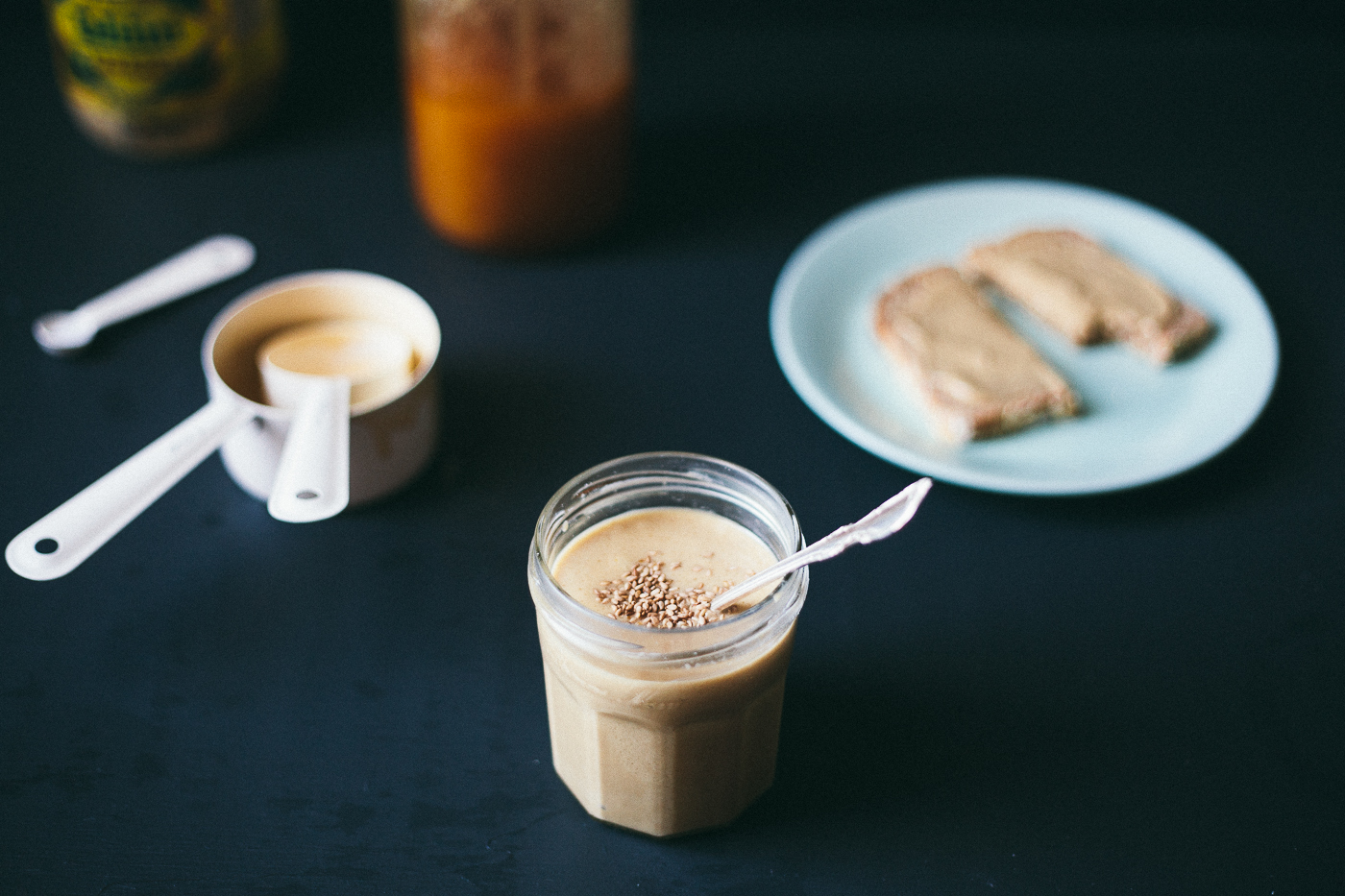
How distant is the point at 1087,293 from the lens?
1.33m

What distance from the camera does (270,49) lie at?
1528 millimetres

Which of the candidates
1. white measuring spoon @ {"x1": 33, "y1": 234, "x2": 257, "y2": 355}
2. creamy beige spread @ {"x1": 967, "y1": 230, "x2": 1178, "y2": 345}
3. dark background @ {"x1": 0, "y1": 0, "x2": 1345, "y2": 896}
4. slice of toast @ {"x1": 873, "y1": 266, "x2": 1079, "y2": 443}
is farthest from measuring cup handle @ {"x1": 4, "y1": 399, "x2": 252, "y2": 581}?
creamy beige spread @ {"x1": 967, "y1": 230, "x2": 1178, "y2": 345}

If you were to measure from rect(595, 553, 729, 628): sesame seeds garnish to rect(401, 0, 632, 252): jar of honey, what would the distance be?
0.64 meters

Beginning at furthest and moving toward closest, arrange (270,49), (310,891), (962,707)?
(270,49)
(962,707)
(310,891)

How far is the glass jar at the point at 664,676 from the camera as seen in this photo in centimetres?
75

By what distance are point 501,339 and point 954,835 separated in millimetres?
734

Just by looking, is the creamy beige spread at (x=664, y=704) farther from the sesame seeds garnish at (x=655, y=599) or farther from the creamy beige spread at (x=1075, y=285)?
the creamy beige spread at (x=1075, y=285)

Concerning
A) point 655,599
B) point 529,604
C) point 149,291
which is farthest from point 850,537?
point 149,291

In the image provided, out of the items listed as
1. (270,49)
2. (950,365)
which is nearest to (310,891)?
(950,365)

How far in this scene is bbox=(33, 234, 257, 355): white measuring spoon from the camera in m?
1.27

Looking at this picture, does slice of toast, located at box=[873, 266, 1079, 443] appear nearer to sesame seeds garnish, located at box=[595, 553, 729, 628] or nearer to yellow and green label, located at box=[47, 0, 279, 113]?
sesame seeds garnish, located at box=[595, 553, 729, 628]

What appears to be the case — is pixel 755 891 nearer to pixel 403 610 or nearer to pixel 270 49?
pixel 403 610

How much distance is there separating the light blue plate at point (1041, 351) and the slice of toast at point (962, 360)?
0.06 ft

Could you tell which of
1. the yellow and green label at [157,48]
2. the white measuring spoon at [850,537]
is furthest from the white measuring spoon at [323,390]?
the yellow and green label at [157,48]
